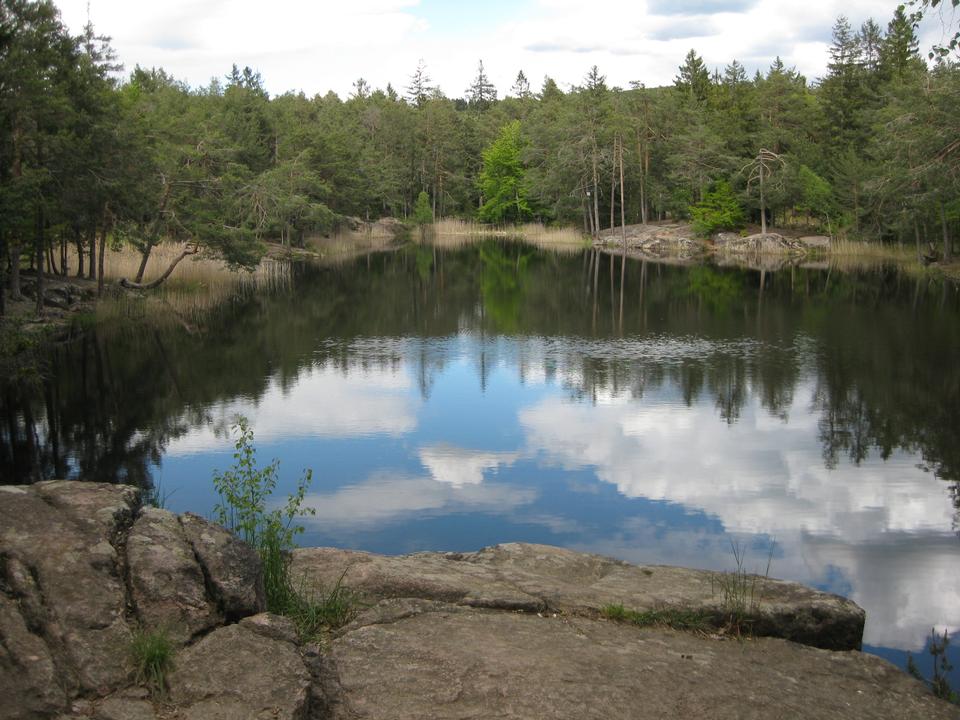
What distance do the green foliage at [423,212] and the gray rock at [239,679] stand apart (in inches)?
2964

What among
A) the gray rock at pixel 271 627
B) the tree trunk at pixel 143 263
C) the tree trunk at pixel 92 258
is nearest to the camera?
the gray rock at pixel 271 627

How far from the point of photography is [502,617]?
6.39 m

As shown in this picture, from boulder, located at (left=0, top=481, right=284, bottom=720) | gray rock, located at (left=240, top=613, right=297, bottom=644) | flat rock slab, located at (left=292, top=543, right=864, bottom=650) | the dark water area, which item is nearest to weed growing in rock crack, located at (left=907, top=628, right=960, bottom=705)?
the dark water area

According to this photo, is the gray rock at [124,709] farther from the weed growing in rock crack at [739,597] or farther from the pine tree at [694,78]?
the pine tree at [694,78]

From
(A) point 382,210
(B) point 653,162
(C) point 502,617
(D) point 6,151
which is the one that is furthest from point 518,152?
(C) point 502,617

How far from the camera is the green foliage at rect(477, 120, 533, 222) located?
3113 inches

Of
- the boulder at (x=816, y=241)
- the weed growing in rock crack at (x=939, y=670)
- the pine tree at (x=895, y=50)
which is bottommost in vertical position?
the weed growing in rock crack at (x=939, y=670)

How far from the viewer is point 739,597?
7062 millimetres

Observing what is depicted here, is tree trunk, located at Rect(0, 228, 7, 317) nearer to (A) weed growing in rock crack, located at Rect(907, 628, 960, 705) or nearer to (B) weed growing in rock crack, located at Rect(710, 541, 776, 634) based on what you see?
(B) weed growing in rock crack, located at Rect(710, 541, 776, 634)

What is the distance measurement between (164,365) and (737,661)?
683 inches

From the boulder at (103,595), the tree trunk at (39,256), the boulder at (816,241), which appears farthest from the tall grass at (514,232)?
the boulder at (103,595)

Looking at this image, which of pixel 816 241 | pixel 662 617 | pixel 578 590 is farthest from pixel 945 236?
pixel 662 617

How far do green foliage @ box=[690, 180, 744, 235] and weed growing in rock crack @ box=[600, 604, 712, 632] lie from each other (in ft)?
176

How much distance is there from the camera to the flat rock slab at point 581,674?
502cm
